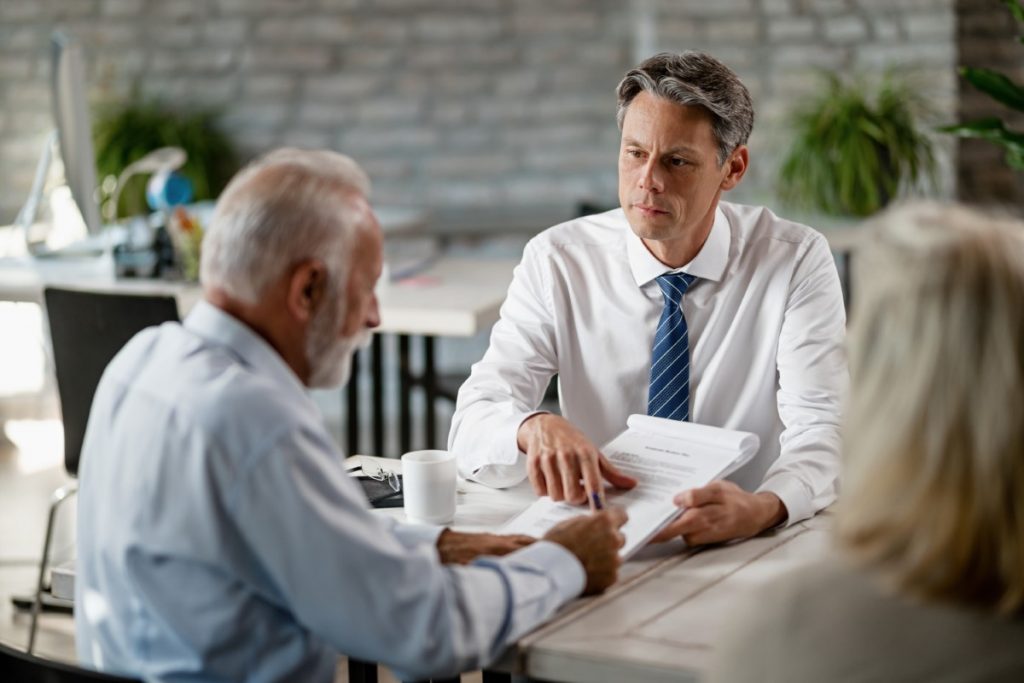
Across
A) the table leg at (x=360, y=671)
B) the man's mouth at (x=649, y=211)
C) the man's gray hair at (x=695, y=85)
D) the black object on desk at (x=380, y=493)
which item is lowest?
the table leg at (x=360, y=671)

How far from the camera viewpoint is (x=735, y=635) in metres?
1.06

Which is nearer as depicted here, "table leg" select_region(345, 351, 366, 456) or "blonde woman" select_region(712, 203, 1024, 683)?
"blonde woman" select_region(712, 203, 1024, 683)

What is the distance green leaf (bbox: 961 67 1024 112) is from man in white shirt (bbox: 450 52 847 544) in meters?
1.07

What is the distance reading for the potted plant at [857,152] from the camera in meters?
4.96

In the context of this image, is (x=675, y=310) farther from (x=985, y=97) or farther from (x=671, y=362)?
(x=985, y=97)

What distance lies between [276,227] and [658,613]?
1.98 ft

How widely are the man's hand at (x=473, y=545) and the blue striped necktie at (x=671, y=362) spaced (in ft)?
1.97

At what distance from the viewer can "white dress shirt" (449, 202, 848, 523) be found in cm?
212

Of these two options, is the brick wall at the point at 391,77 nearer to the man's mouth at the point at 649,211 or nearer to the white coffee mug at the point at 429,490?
the man's mouth at the point at 649,211

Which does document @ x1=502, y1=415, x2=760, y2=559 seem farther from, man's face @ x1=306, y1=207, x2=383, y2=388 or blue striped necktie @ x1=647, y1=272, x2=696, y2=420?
man's face @ x1=306, y1=207, x2=383, y2=388

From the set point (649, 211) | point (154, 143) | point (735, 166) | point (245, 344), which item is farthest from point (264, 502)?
point (154, 143)

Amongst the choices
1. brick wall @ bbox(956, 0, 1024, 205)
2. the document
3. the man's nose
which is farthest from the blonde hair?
brick wall @ bbox(956, 0, 1024, 205)

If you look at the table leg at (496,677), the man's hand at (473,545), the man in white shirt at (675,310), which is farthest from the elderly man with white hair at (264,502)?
the man in white shirt at (675,310)

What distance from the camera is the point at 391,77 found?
19.2 feet
